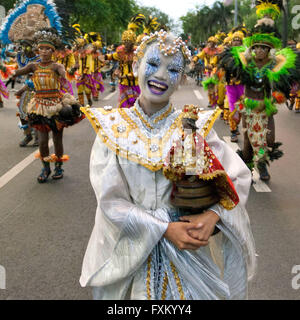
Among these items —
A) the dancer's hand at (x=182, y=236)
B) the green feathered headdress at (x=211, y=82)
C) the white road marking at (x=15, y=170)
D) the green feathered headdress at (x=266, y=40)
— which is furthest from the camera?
the green feathered headdress at (x=211, y=82)

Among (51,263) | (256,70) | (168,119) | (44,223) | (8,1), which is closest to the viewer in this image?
(168,119)

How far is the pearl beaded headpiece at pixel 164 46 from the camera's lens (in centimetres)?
211

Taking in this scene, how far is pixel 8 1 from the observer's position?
39.5 ft

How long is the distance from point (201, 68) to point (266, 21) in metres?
15.2

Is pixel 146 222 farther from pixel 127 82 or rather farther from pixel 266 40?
pixel 127 82

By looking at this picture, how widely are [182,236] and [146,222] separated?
186mm

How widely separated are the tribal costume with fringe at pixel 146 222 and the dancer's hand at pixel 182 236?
40 millimetres

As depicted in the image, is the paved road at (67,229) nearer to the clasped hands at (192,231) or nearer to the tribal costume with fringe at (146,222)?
the tribal costume with fringe at (146,222)

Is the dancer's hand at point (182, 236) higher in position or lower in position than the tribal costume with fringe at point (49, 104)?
higher

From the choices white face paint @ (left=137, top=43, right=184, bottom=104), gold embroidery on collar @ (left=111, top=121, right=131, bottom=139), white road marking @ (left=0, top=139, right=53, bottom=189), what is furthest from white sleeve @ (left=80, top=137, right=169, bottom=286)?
white road marking @ (left=0, top=139, right=53, bottom=189)

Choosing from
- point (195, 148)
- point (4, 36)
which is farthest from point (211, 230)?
point (4, 36)

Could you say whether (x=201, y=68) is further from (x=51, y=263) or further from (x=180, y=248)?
(x=180, y=248)

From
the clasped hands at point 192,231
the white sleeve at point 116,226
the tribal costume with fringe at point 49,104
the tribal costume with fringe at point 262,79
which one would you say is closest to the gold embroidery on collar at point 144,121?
the white sleeve at point 116,226

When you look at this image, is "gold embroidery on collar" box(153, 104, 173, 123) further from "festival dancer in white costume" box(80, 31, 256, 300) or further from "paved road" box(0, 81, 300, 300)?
"paved road" box(0, 81, 300, 300)
